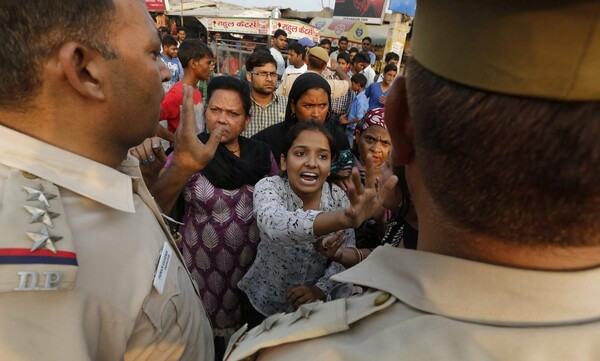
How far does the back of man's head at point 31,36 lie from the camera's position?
33.8 inches

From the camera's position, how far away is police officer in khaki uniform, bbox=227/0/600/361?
463 millimetres

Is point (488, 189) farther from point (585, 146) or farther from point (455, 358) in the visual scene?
point (455, 358)

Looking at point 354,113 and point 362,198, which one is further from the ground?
point 362,198

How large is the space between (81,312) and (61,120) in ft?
1.66

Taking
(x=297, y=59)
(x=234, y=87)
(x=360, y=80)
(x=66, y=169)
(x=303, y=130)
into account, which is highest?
(x=66, y=169)

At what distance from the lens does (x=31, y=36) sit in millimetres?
875

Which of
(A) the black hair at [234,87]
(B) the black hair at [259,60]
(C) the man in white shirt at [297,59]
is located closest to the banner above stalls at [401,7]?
(C) the man in white shirt at [297,59]

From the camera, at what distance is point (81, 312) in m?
0.82

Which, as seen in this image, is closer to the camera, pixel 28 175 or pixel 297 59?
pixel 28 175

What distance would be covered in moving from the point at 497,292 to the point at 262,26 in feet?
60.6

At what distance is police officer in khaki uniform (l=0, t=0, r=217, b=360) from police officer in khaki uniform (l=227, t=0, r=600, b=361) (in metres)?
0.50

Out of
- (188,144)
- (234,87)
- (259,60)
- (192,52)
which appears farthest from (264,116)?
(188,144)

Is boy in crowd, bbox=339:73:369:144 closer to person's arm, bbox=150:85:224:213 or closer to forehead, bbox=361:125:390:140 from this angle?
forehead, bbox=361:125:390:140

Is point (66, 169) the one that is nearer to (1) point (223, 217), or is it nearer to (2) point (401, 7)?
(1) point (223, 217)
